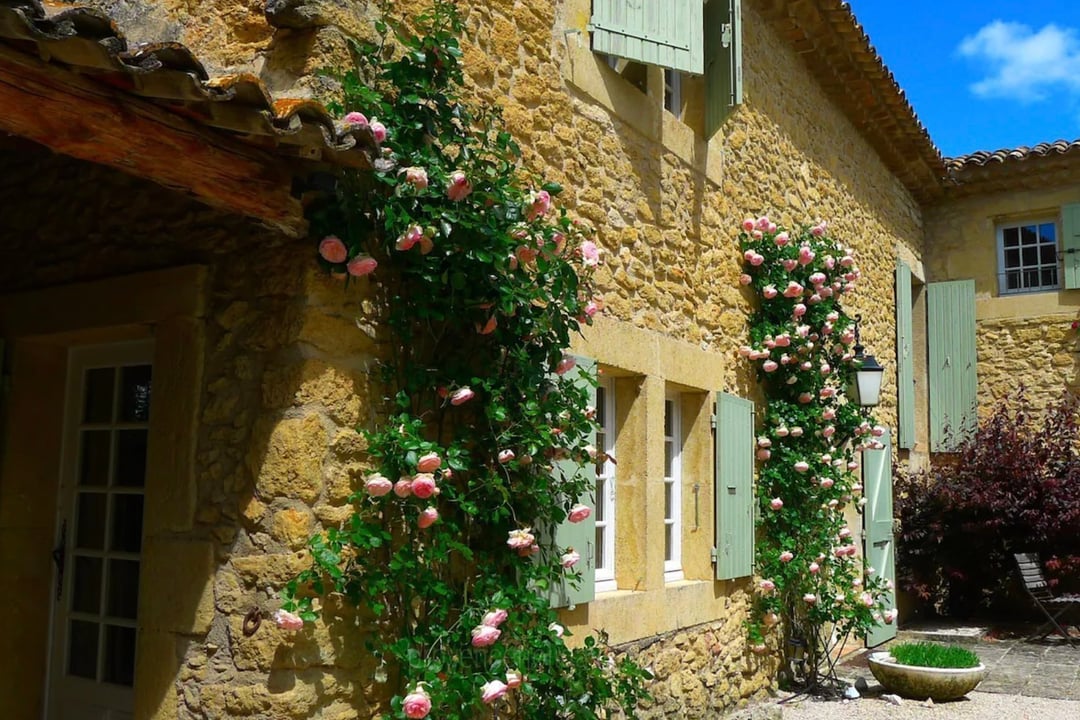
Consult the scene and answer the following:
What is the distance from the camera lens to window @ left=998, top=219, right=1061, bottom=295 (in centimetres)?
1171

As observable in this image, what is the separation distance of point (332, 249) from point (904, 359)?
28.3 feet

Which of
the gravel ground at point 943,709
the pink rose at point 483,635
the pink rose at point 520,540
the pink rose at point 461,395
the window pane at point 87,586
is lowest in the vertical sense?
the gravel ground at point 943,709

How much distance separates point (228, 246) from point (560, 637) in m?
2.03

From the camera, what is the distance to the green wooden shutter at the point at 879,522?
356 inches

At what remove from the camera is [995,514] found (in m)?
10.3

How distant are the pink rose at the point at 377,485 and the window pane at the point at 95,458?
58.2 inches

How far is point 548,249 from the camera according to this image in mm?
4043

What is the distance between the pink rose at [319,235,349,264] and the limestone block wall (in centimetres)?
1008

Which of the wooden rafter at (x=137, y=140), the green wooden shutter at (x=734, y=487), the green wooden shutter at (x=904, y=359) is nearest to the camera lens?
the wooden rafter at (x=137, y=140)

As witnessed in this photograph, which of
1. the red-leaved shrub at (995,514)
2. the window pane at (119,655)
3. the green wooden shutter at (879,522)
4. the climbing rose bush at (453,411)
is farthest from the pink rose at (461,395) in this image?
the red-leaved shrub at (995,514)

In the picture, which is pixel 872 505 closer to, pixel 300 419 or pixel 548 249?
pixel 548 249

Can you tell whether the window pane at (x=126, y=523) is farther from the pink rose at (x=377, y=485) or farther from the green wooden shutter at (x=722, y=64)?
the green wooden shutter at (x=722, y=64)

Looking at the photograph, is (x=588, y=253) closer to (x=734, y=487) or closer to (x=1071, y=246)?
(x=734, y=487)

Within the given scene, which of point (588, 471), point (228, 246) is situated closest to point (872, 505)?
point (588, 471)
